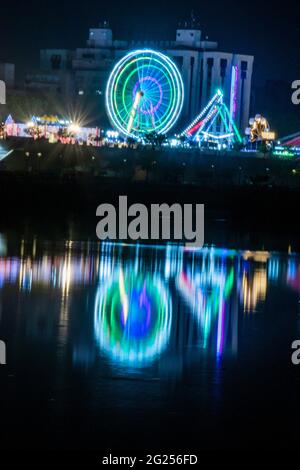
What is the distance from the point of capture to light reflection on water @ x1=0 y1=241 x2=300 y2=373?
11.6 m

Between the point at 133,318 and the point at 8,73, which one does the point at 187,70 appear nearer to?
the point at 8,73

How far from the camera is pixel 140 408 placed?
8.77m

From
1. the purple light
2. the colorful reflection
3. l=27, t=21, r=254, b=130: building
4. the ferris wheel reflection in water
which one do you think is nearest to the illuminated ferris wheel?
the purple light

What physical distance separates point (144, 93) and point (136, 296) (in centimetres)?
4429

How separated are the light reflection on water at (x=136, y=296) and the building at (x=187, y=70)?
55666 millimetres

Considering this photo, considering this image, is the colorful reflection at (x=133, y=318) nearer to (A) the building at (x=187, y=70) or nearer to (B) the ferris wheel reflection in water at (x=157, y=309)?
(B) the ferris wheel reflection in water at (x=157, y=309)

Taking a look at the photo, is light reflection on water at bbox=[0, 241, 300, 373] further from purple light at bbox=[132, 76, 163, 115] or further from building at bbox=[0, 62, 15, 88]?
building at bbox=[0, 62, 15, 88]

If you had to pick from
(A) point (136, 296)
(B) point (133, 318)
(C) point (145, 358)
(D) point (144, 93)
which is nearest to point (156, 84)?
(D) point (144, 93)

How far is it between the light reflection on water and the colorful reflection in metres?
0.01

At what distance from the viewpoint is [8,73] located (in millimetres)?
78875

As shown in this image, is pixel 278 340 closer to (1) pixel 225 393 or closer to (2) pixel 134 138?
(1) pixel 225 393

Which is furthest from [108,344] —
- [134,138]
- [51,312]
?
[134,138]

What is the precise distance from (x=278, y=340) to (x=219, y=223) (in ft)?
79.6

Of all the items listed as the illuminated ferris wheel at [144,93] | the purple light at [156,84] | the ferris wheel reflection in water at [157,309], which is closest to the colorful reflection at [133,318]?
the ferris wheel reflection in water at [157,309]
